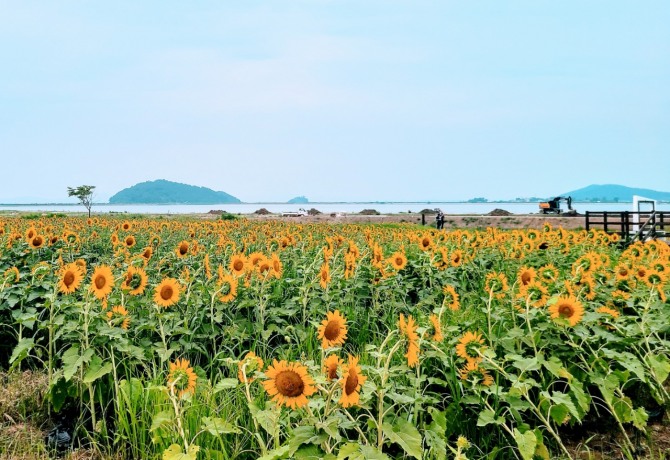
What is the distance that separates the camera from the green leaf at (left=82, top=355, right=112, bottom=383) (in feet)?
12.0

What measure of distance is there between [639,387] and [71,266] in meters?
4.63

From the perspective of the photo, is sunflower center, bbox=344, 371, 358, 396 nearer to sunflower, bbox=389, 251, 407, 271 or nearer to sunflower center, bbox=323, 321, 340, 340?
sunflower center, bbox=323, 321, 340, 340

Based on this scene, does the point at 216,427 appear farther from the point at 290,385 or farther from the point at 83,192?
the point at 83,192

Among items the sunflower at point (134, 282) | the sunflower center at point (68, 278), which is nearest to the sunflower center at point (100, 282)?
the sunflower at point (134, 282)

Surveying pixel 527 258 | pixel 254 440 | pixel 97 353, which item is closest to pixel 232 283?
pixel 97 353

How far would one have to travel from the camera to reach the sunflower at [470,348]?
11.0 ft

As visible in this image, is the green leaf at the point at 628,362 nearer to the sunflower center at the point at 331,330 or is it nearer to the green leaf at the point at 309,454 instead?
the sunflower center at the point at 331,330

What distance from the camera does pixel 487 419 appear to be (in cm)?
315

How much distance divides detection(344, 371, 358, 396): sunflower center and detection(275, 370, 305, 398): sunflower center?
→ 183mm

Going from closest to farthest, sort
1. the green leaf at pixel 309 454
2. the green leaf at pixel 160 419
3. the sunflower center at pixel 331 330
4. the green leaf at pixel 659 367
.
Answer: the green leaf at pixel 309 454
the sunflower center at pixel 331 330
the green leaf at pixel 160 419
the green leaf at pixel 659 367

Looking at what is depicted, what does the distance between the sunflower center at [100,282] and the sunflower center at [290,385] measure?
2399 mm

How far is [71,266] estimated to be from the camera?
4594 millimetres

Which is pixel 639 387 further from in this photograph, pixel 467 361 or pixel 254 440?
pixel 254 440

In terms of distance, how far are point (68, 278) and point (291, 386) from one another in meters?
2.98
